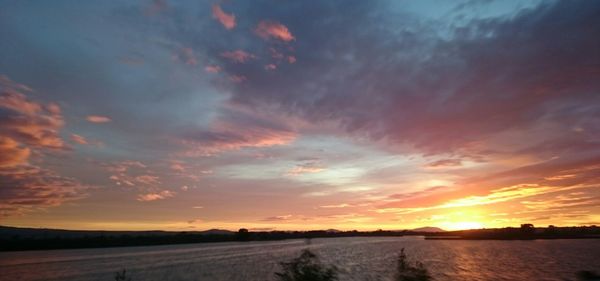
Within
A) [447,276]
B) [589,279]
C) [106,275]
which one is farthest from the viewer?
[106,275]

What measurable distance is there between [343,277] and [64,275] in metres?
61.9

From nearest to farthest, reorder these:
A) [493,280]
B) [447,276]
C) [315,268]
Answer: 1. [315,268]
2. [493,280]
3. [447,276]

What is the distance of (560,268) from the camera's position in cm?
7981

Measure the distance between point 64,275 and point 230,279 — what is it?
42894 millimetres

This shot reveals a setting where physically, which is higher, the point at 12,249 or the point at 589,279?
the point at 12,249

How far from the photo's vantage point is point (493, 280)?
6488 centimetres

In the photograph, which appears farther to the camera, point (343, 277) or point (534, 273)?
point (534, 273)

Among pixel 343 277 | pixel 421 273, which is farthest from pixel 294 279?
pixel 343 277

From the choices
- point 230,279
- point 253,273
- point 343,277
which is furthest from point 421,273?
point 253,273

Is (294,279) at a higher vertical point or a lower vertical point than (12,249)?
lower

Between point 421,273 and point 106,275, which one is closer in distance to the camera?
point 421,273

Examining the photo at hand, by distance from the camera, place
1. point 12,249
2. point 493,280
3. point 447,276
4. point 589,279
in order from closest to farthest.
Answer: point 589,279 < point 493,280 < point 447,276 < point 12,249

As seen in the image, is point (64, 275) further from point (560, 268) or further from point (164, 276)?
point (560, 268)

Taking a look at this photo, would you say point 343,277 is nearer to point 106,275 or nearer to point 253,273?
point 253,273
